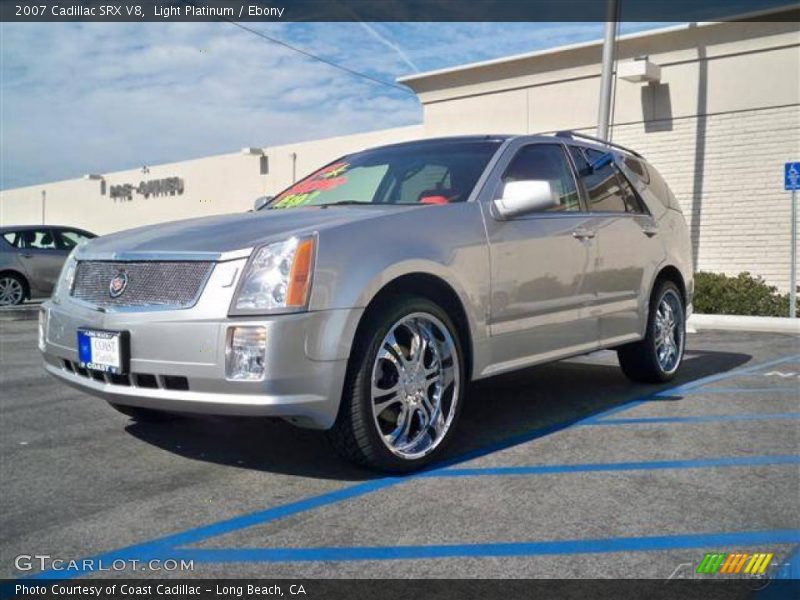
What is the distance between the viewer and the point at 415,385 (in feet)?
13.5

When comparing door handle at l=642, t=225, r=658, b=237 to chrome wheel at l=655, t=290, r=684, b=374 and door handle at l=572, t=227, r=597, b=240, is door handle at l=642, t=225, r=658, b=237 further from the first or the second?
door handle at l=572, t=227, r=597, b=240

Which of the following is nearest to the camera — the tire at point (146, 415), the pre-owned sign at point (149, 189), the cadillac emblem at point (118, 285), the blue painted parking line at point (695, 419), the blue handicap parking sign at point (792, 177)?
the cadillac emblem at point (118, 285)

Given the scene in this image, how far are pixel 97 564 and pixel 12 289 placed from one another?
1288 centimetres

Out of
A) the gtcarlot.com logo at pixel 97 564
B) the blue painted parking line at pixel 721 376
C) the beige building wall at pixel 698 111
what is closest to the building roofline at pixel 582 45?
the beige building wall at pixel 698 111

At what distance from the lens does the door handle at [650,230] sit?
20.2ft

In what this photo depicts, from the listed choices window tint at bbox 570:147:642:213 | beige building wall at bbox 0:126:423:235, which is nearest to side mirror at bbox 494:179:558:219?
window tint at bbox 570:147:642:213

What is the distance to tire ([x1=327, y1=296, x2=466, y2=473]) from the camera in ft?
12.5

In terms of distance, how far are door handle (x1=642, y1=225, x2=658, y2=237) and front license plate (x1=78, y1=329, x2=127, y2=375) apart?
3911 mm

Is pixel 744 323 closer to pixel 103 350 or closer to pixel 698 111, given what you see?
pixel 698 111

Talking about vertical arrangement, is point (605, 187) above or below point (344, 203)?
above

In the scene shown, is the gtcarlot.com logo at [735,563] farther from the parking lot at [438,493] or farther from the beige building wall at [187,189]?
the beige building wall at [187,189]

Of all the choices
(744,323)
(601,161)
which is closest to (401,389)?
(601,161)

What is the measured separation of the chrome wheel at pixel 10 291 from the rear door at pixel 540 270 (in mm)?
11754

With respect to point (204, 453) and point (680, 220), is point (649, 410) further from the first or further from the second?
point (204, 453)
